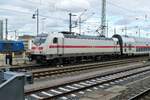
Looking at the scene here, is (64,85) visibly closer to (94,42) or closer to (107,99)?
(107,99)

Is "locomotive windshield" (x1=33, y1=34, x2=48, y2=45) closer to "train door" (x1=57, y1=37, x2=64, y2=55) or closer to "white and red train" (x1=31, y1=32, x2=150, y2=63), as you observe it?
"white and red train" (x1=31, y1=32, x2=150, y2=63)

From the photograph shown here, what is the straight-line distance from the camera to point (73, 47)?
31.8 m

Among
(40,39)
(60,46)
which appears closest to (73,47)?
(60,46)

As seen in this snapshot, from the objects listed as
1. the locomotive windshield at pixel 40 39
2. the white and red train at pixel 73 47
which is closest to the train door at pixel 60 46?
the white and red train at pixel 73 47

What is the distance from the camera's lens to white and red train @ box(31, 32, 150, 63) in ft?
93.9

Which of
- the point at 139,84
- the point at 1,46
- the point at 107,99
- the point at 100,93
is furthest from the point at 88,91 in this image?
the point at 1,46

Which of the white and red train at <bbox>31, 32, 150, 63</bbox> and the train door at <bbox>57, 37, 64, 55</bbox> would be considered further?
the train door at <bbox>57, 37, 64, 55</bbox>

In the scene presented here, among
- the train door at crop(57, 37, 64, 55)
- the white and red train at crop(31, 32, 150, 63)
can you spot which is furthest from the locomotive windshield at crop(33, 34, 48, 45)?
the train door at crop(57, 37, 64, 55)

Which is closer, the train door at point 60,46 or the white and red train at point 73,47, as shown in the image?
the white and red train at point 73,47

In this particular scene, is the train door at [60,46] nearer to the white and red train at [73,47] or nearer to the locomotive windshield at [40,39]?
the white and red train at [73,47]

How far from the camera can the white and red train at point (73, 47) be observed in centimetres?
2862

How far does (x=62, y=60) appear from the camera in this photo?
3041 centimetres

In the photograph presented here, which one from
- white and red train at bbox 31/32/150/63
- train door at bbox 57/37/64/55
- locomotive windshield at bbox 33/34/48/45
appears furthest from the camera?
train door at bbox 57/37/64/55

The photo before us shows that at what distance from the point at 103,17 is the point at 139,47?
9.99 meters
